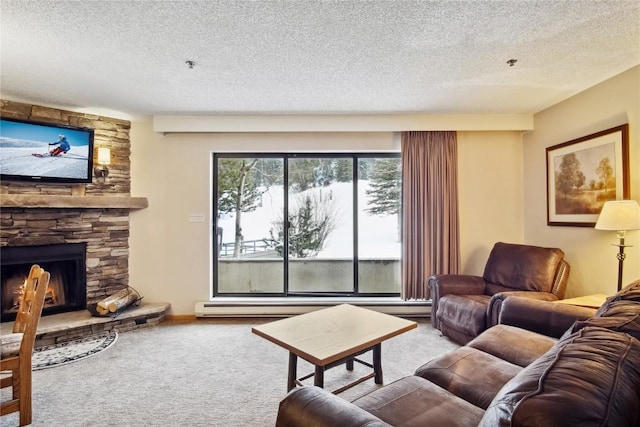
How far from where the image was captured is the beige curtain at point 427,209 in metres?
3.57

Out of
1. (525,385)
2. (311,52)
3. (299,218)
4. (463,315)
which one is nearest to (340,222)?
(299,218)

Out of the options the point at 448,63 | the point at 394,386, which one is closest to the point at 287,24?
the point at 448,63

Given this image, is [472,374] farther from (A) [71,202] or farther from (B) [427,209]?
(A) [71,202]

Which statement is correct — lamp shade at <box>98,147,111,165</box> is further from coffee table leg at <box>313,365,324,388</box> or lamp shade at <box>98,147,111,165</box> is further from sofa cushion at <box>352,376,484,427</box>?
sofa cushion at <box>352,376,484,427</box>

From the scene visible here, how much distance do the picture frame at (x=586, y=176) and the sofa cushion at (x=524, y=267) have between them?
44 centimetres

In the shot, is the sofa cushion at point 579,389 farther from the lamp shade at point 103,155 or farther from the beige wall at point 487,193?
the lamp shade at point 103,155

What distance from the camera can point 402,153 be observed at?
3.62m

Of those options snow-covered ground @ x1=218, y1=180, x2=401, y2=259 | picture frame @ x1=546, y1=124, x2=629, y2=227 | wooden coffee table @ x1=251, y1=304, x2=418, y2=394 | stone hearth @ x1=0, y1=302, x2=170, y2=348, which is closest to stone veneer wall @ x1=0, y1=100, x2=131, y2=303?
stone hearth @ x1=0, y1=302, x2=170, y2=348

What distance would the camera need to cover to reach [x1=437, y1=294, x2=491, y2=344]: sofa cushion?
8.44 ft

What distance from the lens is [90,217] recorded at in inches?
134

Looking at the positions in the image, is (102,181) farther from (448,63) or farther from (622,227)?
(622,227)

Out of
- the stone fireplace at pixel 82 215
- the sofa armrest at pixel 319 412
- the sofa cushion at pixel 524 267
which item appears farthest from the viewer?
the stone fireplace at pixel 82 215

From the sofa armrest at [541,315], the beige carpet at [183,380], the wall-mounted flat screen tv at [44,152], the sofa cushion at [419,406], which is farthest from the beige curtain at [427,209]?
the wall-mounted flat screen tv at [44,152]

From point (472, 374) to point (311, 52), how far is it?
85.5 inches
